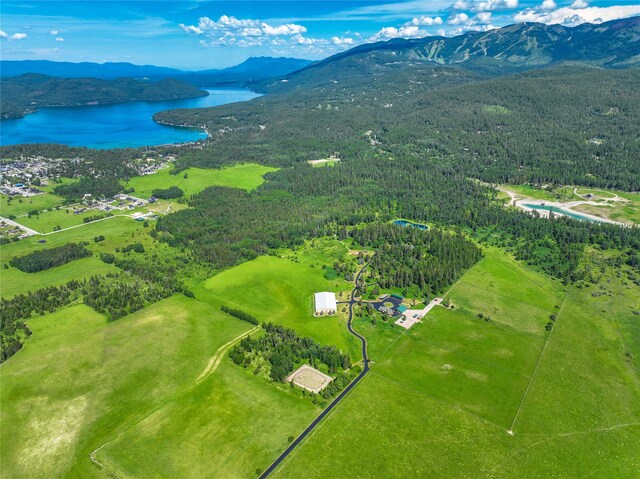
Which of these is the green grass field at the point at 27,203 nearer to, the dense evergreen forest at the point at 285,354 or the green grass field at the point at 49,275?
the green grass field at the point at 49,275

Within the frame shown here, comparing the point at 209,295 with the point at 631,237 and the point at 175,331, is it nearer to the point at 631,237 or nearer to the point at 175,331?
the point at 175,331

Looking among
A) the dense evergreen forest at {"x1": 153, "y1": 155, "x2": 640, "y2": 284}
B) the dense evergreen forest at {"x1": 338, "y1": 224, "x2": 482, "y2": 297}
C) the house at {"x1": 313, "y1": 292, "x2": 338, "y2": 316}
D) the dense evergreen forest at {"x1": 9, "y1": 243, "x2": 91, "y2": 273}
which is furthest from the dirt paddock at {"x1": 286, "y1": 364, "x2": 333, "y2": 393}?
the dense evergreen forest at {"x1": 9, "y1": 243, "x2": 91, "y2": 273}

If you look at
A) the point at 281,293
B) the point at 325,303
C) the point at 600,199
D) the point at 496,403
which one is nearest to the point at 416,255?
the point at 325,303

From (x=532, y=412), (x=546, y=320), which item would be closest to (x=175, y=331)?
(x=532, y=412)

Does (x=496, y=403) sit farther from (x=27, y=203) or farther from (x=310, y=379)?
(x=27, y=203)

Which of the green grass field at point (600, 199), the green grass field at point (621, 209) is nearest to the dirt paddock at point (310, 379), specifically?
the green grass field at point (600, 199)
